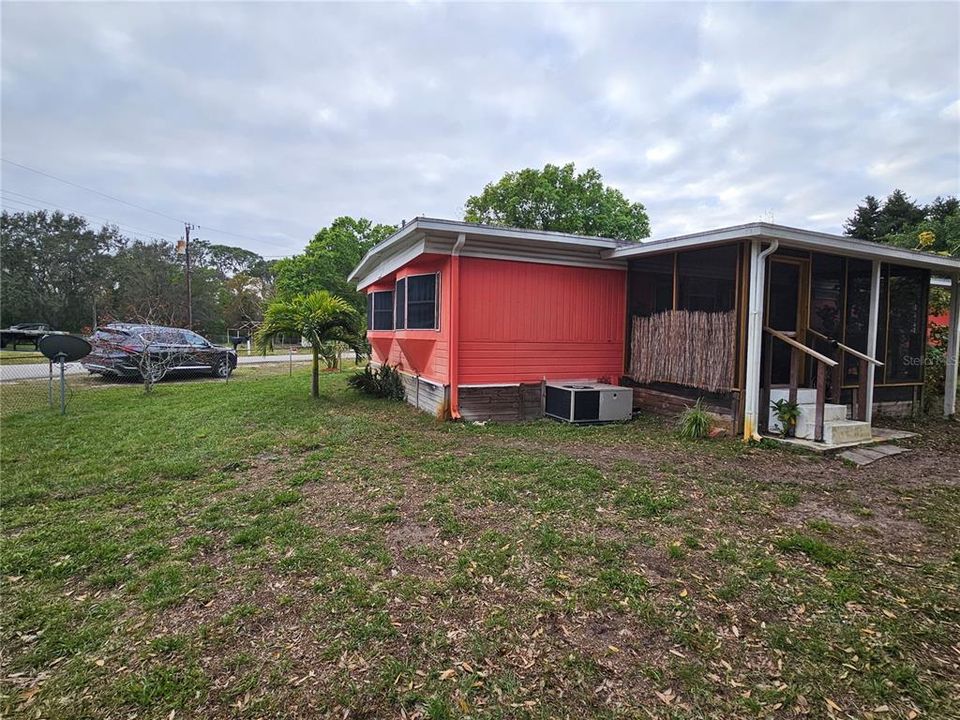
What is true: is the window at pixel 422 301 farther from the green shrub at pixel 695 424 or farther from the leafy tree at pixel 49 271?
the leafy tree at pixel 49 271

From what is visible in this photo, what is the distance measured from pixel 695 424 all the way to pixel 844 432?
1641 mm

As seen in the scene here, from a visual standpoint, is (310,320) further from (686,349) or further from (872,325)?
(872,325)

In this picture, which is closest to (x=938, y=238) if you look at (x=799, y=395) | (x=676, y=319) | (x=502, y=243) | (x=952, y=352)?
(x=952, y=352)

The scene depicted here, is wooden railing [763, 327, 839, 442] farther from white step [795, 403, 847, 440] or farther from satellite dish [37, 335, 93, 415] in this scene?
satellite dish [37, 335, 93, 415]

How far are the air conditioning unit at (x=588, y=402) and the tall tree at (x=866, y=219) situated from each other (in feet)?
79.4

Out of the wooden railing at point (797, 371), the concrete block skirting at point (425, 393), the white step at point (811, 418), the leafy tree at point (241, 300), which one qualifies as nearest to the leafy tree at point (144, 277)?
the leafy tree at point (241, 300)

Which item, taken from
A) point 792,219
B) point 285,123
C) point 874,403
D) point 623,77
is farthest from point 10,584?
point 792,219

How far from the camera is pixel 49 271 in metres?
32.1

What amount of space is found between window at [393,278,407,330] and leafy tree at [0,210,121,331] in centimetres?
3450

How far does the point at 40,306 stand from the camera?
101ft

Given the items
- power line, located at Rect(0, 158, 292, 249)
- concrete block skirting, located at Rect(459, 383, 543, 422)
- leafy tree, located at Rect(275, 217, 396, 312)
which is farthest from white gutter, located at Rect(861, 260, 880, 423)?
power line, located at Rect(0, 158, 292, 249)

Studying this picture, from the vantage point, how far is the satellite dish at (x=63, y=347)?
23.5ft

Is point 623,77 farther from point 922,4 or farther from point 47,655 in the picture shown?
point 47,655

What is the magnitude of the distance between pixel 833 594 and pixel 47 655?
3.68 m
